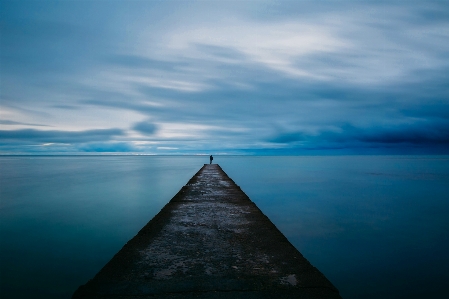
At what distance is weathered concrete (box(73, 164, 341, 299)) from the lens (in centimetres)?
303

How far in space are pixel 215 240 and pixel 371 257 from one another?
3834 millimetres

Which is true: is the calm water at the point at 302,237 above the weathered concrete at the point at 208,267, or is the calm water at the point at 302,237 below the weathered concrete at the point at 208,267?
below

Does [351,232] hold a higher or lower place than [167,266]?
lower

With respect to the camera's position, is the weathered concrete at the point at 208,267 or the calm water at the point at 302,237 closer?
the weathered concrete at the point at 208,267

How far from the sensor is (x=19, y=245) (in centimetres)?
709

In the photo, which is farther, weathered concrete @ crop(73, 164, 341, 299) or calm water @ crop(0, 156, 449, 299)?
calm water @ crop(0, 156, 449, 299)

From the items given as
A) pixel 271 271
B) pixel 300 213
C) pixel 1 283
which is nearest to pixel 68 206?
pixel 1 283

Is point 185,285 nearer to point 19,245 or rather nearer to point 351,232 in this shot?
point 19,245

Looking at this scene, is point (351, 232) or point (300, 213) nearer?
point (351, 232)

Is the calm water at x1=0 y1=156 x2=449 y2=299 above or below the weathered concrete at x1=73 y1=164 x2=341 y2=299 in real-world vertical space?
below

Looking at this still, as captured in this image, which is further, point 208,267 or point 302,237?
point 302,237

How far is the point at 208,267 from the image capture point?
3.62 metres

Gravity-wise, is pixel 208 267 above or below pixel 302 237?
above

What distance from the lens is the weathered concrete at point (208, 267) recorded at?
119 inches
